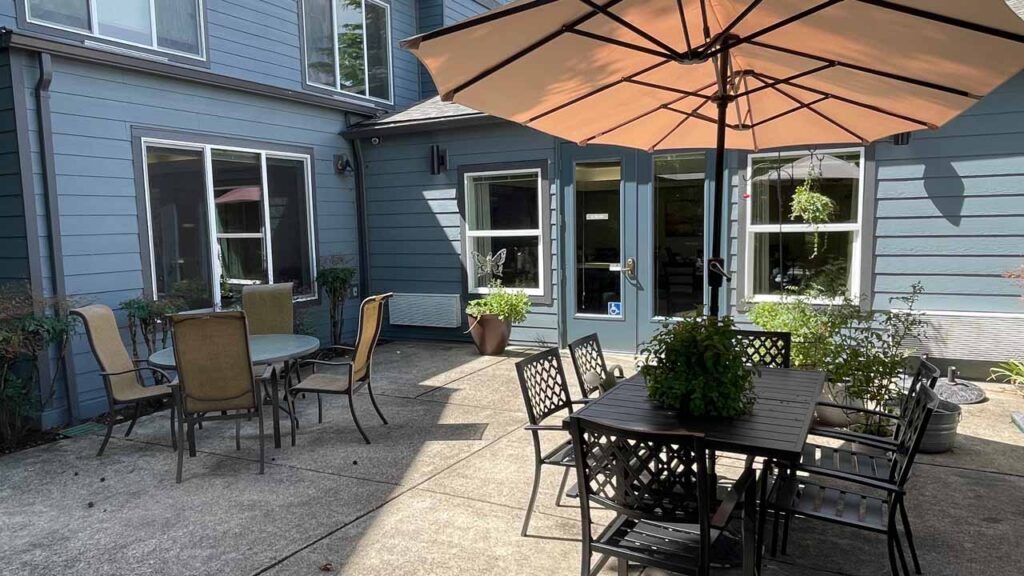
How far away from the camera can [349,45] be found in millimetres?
8586

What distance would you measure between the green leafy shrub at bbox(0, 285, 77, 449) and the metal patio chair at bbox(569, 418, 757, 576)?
14.3ft

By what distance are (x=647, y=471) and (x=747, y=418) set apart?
729mm

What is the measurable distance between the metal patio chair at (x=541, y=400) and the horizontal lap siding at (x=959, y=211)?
4.22m

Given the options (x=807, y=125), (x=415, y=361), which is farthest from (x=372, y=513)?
(x=415, y=361)

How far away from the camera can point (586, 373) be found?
374cm

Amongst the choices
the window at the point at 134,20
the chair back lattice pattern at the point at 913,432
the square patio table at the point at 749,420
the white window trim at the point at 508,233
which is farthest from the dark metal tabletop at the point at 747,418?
the window at the point at 134,20

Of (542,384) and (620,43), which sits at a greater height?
(620,43)

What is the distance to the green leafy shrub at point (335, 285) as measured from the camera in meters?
7.69

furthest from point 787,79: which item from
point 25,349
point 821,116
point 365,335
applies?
point 25,349

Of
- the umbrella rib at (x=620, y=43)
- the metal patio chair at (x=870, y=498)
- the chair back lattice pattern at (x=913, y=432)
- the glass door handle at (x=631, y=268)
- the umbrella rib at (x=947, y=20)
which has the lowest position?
the metal patio chair at (x=870, y=498)

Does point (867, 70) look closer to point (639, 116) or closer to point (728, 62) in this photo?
point (728, 62)

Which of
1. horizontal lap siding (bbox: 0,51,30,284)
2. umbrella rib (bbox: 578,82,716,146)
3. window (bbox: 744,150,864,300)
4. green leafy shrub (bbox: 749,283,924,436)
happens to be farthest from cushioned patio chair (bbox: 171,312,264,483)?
window (bbox: 744,150,864,300)

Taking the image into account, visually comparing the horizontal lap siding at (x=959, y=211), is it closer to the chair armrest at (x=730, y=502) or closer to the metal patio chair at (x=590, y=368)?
the metal patio chair at (x=590, y=368)

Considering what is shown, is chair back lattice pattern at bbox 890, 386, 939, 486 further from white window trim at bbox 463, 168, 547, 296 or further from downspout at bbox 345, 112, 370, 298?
downspout at bbox 345, 112, 370, 298
